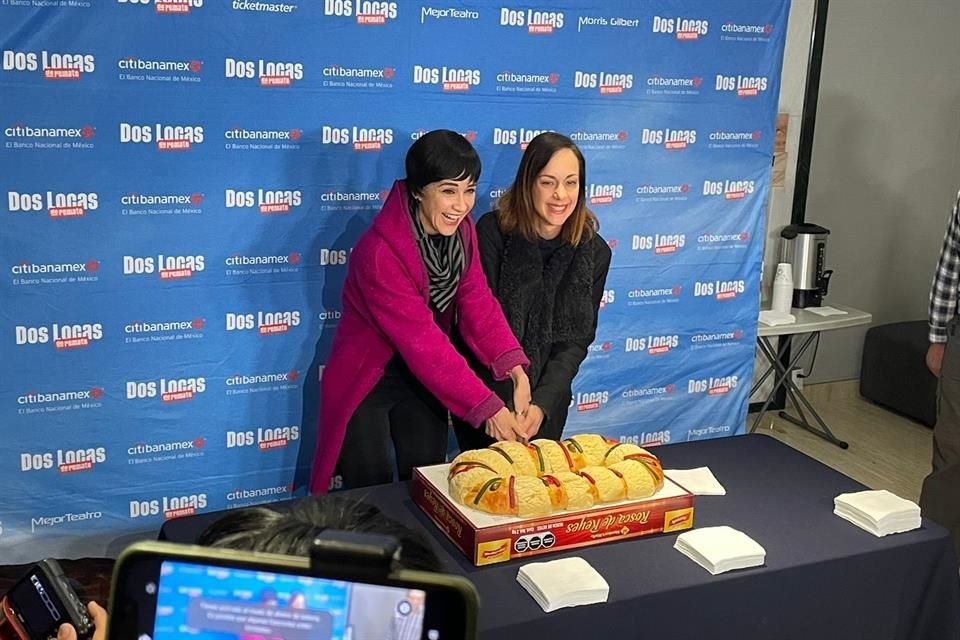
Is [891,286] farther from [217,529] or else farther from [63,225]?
[217,529]

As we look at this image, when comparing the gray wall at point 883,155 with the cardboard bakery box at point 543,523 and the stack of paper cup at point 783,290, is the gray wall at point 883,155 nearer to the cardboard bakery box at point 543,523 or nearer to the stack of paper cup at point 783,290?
the stack of paper cup at point 783,290

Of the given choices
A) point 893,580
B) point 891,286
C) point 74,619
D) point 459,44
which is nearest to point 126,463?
point 459,44

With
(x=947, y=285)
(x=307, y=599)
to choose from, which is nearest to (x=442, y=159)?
(x=947, y=285)

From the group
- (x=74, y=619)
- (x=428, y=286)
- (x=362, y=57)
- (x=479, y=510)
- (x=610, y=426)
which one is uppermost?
(x=362, y=57)

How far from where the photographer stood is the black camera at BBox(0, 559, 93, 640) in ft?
4.50

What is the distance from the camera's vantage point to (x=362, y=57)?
336cm

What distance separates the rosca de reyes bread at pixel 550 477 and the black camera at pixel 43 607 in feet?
3.21

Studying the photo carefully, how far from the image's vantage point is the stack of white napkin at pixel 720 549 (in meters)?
2.14

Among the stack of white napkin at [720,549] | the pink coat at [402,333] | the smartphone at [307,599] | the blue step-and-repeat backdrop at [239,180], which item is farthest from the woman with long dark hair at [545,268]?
the smartphone at [307,599]

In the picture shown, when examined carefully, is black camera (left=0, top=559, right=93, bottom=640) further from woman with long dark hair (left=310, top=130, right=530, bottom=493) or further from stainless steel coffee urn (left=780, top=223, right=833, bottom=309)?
stainless steel coffee urn (left=780, top=223, right=833, bottom=309)

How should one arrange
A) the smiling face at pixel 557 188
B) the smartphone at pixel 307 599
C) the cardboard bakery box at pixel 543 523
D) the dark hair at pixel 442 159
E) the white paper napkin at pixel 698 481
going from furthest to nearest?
the smiling face at pixel 557 188 < the dark hair at pixel 442 159 < the white paper napkin at pixel 698 481 < the cardboard bakery box at pixel 543 523 < the smartphone at pixel 307 599

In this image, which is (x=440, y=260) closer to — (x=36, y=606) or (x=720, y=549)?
(x=720, y=549)

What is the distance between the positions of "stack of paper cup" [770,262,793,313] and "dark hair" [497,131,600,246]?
178 centimetres

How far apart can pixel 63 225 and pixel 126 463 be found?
81cm
